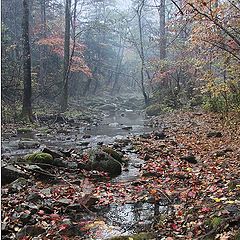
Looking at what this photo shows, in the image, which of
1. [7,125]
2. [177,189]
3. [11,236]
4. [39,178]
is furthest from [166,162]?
[7,125]

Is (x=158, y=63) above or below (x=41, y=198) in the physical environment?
above

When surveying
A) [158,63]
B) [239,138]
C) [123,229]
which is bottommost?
[123,229]

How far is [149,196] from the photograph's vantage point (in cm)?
557

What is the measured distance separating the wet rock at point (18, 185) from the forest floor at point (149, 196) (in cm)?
2

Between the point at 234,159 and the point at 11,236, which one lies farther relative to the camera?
the point at 234,159

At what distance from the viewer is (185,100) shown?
21203 millimetres

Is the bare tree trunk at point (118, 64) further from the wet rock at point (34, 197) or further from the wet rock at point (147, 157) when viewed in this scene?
the wet rock at point (34, 197)

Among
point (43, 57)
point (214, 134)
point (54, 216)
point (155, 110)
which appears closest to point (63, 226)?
point (54, 216)

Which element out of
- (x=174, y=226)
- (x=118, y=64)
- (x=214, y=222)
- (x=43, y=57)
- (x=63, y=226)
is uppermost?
(x=118, y=64)

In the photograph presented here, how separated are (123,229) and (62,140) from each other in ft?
25.8

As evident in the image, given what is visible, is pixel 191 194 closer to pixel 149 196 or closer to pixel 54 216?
pixel 149 196

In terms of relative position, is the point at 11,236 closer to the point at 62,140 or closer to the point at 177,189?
the point at 177,189

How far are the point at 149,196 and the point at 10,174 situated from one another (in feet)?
8.80

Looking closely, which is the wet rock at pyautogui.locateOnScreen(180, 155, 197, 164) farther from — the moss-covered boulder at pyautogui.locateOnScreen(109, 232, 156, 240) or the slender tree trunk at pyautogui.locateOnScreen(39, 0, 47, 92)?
the slender tree trunk at pyautogui.locateOnScreen(39, 0, 47, 92)
